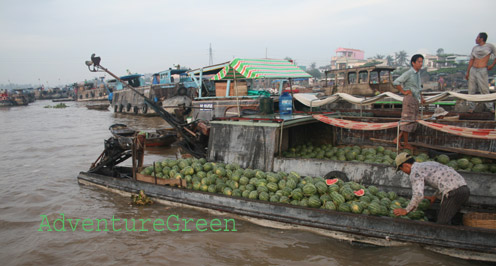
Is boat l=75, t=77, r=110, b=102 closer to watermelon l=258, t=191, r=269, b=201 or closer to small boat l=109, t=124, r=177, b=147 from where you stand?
small boat l=109, t=124, r=177, b=147

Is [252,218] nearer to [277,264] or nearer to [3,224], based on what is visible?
[277,264]

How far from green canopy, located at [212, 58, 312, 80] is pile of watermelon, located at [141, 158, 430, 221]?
8.30 ft

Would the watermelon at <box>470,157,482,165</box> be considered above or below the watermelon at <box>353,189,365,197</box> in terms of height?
above

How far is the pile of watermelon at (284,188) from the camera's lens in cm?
509

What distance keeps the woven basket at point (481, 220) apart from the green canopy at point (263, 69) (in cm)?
506

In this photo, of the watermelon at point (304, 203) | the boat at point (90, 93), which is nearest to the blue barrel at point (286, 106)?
the watermelon at point (304, 203)

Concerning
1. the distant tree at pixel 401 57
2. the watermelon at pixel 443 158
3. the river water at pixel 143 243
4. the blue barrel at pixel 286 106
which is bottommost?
the river water at pixel 143 243

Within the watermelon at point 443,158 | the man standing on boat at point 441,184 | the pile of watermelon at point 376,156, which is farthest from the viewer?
the watermelon at point 443,158

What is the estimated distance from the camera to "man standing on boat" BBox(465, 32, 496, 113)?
8.01 meters

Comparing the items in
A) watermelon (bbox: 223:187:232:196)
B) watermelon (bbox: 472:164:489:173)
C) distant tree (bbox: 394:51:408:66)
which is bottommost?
watermelon (bbox: 223:187:232:196)

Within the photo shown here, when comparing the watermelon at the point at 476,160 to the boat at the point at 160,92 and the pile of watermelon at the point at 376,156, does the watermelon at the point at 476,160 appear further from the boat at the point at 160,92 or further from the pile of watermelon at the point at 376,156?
the boat at the point at 160,92

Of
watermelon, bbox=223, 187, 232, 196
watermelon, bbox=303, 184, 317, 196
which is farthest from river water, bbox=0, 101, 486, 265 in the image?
watermelon, bbox=303, 184, 317, 196

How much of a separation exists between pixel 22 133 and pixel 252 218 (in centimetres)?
2159

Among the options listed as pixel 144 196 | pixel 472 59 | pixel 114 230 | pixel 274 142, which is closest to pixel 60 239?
pixel 114 230
